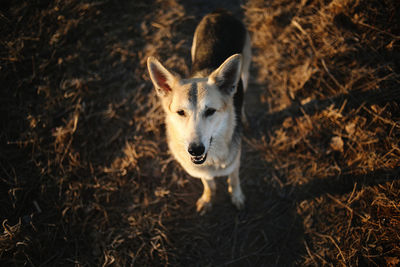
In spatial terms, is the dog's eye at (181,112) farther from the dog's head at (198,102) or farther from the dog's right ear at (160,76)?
the dog's right ear at (160,76)

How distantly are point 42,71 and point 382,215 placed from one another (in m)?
6.35

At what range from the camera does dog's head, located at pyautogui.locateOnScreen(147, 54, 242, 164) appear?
2.04 m

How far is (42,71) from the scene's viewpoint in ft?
13.6

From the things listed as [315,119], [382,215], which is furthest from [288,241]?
[315,119]

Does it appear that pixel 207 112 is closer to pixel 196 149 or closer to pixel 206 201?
pixel 196 149

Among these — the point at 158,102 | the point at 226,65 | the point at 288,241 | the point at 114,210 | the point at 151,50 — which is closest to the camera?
the point at 226,65

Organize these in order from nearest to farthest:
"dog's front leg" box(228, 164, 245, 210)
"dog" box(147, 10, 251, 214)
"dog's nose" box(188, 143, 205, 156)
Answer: "dog's nose" box(188, 143, 205, 156) → "dog" box(147, 10, 251, 214) → "dog's front leg" box(228, 164, 245, 210)

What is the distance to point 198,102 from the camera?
2.12 meters

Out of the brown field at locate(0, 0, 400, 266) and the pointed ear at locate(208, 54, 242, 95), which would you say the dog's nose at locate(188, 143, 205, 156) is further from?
the brown field at locate(0, 0, 400, 266)

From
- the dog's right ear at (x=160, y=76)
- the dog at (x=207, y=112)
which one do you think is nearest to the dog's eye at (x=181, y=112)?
the dog at (x=207, y=112)

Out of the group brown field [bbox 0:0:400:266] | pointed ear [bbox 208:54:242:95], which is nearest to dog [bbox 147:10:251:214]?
pointed ear [bbox 208:54:242:95]

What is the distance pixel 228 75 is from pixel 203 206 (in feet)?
6.60

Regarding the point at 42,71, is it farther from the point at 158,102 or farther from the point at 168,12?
the point at 168,12

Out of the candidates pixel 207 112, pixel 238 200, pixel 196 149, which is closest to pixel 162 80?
pixel 207 112
